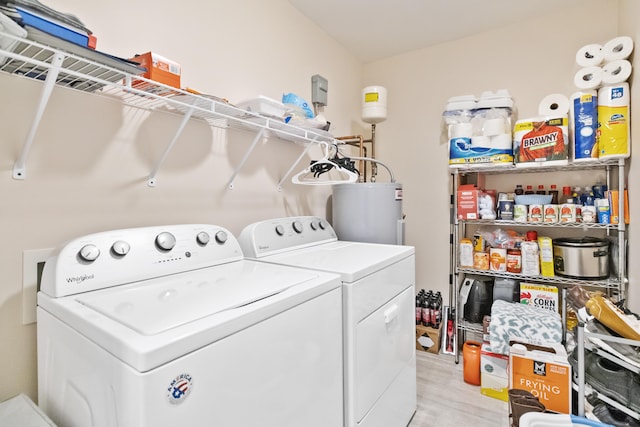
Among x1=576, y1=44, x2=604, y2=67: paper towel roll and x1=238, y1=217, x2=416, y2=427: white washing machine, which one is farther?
x1=576, y1=44, x2=604, y2=67: paper towel roll

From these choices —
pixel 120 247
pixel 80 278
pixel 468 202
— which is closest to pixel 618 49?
pixel 468 202

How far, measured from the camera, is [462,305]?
2.49 metres

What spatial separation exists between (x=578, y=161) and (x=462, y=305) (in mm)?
1238

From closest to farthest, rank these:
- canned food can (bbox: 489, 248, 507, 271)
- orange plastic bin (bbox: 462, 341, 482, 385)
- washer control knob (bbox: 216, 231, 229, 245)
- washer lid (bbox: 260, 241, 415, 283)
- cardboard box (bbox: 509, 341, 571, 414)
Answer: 1. washer lid (bbox: 260, 241, 415, 283)
2. washer control knob (bbox: 216, 231, 229, 245)
3. cardboard box (bbox: 509, 341, 571, 414)
4. orange plastic bin (bbox: 462, 341, 482, 385)
5. canned food can (bbox: 489, 248, 507, 271)

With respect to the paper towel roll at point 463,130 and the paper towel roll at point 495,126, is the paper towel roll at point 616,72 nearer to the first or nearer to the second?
the paper towel roll at point 495,126

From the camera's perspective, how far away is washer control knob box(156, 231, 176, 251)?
44.8 inches

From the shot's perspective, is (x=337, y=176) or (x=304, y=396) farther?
(x=337, y=176)

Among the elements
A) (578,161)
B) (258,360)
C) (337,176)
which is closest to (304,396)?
(258,360)

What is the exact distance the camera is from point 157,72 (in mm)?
1123

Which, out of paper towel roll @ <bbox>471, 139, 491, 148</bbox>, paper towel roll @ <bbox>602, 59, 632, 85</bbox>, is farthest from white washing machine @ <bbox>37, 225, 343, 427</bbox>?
paper towel roll @ <bbox>602, 59, 632, 85</bbox>

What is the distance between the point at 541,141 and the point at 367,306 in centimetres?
174

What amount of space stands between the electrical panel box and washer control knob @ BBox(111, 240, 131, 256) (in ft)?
5.47

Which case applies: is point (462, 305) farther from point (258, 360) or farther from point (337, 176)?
point (258, 360)

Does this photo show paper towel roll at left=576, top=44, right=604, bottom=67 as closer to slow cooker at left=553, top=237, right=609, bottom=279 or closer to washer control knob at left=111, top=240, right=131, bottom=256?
slow cooker at left=553, top=237, right=609, bottom=279
